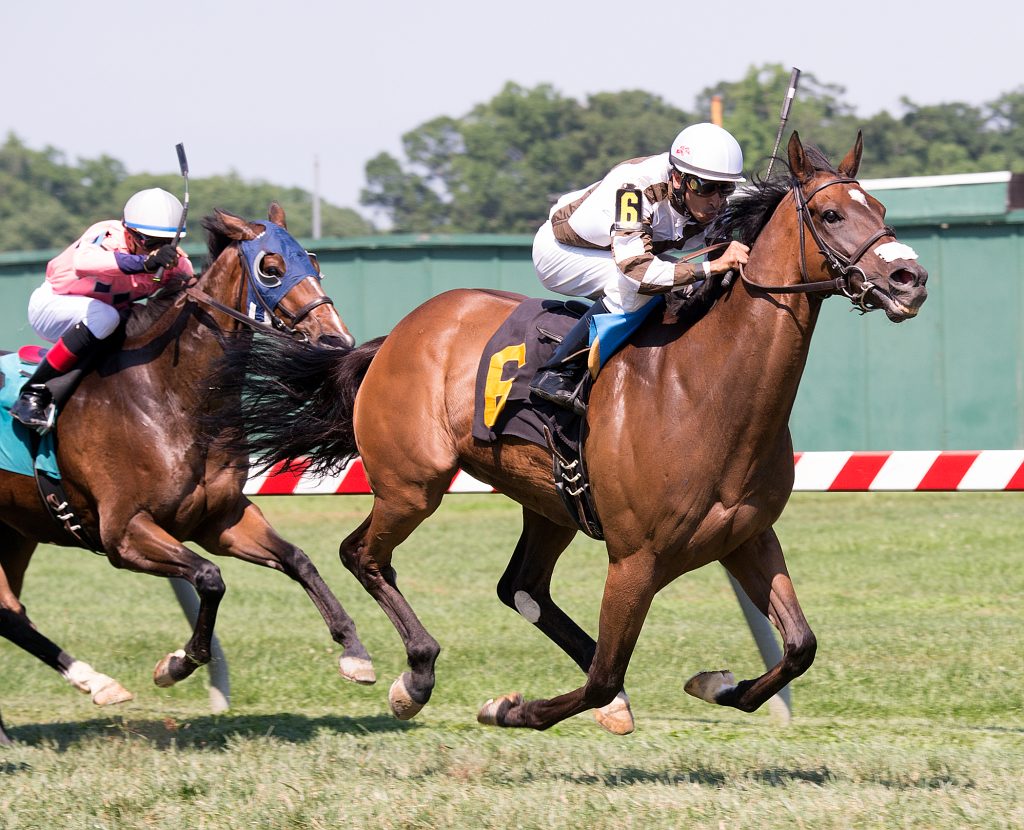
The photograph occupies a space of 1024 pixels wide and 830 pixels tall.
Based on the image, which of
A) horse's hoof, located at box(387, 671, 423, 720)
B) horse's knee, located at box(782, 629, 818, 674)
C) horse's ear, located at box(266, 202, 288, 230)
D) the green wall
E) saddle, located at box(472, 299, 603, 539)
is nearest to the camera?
horse's knee, located at box(782, 629, 818, 674)

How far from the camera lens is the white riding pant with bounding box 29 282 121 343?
249 inches

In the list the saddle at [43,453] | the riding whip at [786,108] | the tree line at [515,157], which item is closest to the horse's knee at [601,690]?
the riding whip at [786,108]

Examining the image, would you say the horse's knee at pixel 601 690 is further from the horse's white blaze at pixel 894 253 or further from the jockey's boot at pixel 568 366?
the horse's white blaze at pixel 894 253

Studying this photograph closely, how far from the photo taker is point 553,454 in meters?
A: 5.20

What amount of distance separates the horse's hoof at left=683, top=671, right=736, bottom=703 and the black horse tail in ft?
6.51

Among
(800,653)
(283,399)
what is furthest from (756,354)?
(283,399)

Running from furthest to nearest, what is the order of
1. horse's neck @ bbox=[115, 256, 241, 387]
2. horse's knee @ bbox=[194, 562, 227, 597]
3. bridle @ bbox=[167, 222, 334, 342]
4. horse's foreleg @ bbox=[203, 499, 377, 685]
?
horse's neck @ bbox=[115, 256, 241, 387] < bridle @ bbox=[167, 222, 334, 342] < horse's foreleg @ bbox=[203, 499, 377, 685] < horse's knee @ bbox=[194, 562, 227, 597]

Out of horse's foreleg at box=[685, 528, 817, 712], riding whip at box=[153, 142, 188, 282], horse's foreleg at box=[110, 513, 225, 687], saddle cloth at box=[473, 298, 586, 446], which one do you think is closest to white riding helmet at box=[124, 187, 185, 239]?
riding whip at box=[153, 142, 188, 282]

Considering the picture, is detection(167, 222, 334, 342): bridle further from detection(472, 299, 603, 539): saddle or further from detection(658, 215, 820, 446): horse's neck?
detection(658, 215, 820, 446): horse's neck

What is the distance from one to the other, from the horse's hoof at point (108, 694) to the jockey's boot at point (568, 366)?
2281mm

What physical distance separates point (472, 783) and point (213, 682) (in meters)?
2.25

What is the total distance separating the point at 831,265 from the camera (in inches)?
175

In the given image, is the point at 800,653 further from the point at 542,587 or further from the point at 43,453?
the point at 43,453

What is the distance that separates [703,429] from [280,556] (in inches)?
92.9
